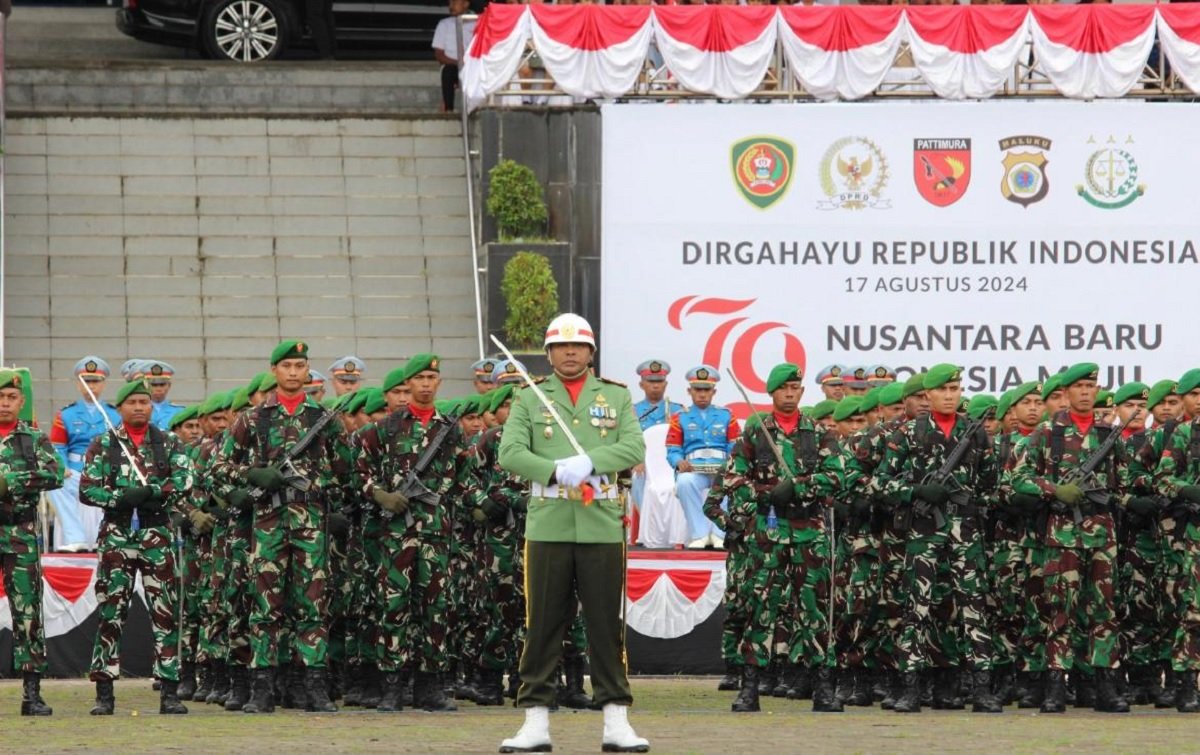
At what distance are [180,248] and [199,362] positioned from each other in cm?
173

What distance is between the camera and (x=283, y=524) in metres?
14.3

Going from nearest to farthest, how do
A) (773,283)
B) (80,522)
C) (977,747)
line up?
(977,747)
(80,522)
(773,283)

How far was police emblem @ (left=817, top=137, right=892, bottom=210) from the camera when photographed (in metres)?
23.7

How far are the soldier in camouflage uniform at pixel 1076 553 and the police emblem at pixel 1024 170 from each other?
29.7ft

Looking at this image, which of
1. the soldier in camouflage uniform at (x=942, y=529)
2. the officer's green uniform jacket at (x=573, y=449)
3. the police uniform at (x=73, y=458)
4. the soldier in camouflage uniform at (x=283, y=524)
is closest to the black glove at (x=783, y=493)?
the soldier in camouflage uniform at (x=942, y=529)

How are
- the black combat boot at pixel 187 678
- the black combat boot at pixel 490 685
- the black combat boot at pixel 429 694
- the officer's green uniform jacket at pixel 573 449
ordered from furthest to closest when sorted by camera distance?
1. the black combat boot at pixel 187 678
2. the black combat boot at pixel 490 685
3. the black combat boot at pixel 429 694
4. the officer's green uniform jacket at pixel 573 449

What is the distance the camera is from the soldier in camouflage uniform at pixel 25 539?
46.9 feet

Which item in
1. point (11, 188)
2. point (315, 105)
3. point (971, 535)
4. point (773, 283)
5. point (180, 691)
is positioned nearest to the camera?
point (971, 535)

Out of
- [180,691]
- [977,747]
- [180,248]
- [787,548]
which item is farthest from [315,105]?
[977,747]

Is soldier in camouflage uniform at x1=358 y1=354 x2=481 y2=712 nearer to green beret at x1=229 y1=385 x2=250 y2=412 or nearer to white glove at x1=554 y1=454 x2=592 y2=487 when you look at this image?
green beret at x1=229 y1=385 x2=250 y2=412

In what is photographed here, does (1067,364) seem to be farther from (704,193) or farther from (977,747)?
(977,747)

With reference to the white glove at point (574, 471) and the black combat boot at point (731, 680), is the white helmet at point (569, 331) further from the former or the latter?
the black combat boot at point (731, 680)

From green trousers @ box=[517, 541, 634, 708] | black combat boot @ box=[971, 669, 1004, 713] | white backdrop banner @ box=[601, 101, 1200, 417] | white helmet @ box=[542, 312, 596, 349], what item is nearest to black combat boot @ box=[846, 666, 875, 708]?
black combat boot @ box=[971, 669, 1004, 713]

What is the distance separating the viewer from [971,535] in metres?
14.7
